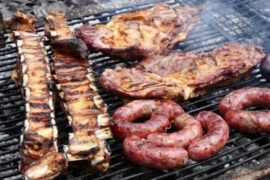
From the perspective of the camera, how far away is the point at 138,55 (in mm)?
4711

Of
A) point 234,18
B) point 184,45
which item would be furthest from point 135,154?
point 234,18

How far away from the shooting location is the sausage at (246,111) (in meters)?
3.92

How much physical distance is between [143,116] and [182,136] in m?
0.52

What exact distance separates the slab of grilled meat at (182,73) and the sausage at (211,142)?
0.55m

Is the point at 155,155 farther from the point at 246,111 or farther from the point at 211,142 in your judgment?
the point at 246,111

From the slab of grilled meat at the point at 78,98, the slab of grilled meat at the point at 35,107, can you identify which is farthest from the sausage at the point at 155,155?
the slab of grilled meat at the point at 35,107

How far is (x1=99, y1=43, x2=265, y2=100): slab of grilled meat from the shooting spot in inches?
166

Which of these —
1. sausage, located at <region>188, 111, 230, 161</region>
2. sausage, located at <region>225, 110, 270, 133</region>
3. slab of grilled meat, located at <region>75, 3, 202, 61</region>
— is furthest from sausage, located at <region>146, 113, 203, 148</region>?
slab of grilled meat, located at <region>75, 3, 202, 61</region>

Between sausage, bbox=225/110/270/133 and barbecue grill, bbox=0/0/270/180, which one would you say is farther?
sausage, bbox=225/110/270/133

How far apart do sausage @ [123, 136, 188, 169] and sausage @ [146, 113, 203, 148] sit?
2.6 inches

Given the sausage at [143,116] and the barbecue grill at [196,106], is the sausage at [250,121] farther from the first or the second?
the sausage at [143,116]

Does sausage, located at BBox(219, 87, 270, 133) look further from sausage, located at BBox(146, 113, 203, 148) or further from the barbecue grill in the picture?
sausage, located at BBox(146, 113, 203, 148)

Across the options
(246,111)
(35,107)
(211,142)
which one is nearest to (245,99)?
(246,111)

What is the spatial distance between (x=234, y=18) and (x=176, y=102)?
2.43 meters
